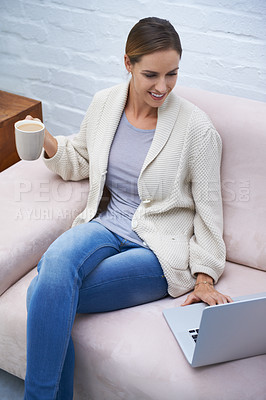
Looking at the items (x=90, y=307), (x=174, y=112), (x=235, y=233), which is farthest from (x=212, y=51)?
(x=90, y=307)

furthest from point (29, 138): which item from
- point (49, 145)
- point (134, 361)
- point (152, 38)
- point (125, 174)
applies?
point (134, 361)

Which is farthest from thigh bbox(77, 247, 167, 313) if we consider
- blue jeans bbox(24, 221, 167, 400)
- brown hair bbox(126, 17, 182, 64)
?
brown hair bbox(126, 17, 182, 64)

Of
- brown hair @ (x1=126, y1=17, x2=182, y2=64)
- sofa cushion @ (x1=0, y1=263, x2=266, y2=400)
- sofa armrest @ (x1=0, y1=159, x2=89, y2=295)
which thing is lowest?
sofa cushion @ (x1=0, y1=263, x2=266, y2=400)

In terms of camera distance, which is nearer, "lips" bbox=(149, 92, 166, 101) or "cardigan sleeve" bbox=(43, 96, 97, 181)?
"lips" bbox=(149, 92, 166, 101)

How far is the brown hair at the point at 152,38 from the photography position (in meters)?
1.14

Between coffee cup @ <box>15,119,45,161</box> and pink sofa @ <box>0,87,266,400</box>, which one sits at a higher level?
coffee cup @ <box>15,119,45,161</box>

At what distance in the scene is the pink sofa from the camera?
1028 millimetres

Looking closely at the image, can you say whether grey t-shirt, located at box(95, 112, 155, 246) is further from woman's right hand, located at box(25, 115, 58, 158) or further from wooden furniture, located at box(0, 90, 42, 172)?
wooden furniture, located at box(0, 90, 42, 172)

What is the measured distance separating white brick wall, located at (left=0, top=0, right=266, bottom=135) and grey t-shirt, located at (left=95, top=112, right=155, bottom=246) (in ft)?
1.86

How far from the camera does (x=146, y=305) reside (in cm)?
121

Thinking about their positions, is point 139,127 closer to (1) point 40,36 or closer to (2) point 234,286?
(2) point 234,286

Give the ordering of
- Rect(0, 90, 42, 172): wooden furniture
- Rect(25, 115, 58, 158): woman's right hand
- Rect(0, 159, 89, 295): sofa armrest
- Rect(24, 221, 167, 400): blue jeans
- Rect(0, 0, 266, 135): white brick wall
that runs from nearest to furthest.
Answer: Rect(24, 221, 167, 400): blue jeans
Rect(0, 159, 89, 295): sofa armrest
Rect(25, 115, 58, 158): woman's right hand
Rect(0, 0, 266, 135): white brick wall
Rect(0, 90, 42, 172): wooden furniture

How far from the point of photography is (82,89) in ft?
6.81

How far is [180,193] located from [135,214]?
0.47 feet
